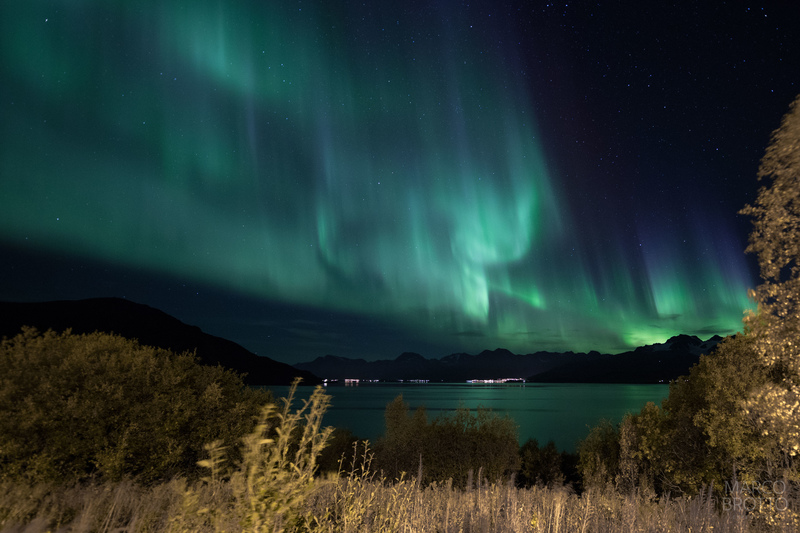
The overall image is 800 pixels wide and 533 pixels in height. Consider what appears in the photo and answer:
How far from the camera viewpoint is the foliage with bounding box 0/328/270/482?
10375 millimetres

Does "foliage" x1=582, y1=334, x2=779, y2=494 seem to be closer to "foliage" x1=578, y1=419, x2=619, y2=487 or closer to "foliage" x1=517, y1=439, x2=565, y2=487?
"foliage" x1=578, y1=419, x2=619, y2=487

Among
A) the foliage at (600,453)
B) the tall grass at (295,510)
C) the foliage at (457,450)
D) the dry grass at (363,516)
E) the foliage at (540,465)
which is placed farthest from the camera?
the foliage at (540,465)

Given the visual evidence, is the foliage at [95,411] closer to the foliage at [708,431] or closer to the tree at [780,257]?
the tree at [780,257]

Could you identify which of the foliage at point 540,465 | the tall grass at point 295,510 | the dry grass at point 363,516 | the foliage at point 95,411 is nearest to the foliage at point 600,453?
the foliage at point 540,465

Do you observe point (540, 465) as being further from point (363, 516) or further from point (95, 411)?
point (363, 516)

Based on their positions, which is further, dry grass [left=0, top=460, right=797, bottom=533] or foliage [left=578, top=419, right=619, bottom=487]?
foliage [left=578, top=419, right=619, bottom=487]

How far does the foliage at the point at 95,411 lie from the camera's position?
34.0 feet

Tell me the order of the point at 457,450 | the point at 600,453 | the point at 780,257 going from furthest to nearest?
the point at 600,453
the point at 457,450
the point at 780,257

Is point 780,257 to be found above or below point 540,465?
above

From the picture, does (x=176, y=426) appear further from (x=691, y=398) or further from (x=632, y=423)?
(x=632, y=423)

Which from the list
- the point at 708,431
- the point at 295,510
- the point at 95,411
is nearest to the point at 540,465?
the point at 708,431

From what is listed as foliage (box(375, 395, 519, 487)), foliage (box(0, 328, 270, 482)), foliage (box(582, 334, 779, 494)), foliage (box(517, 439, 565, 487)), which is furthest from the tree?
foliage (box(517, 439, 565, 487))

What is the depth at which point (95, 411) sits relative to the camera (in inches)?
442

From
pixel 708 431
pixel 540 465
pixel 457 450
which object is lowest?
pixel 540 465
